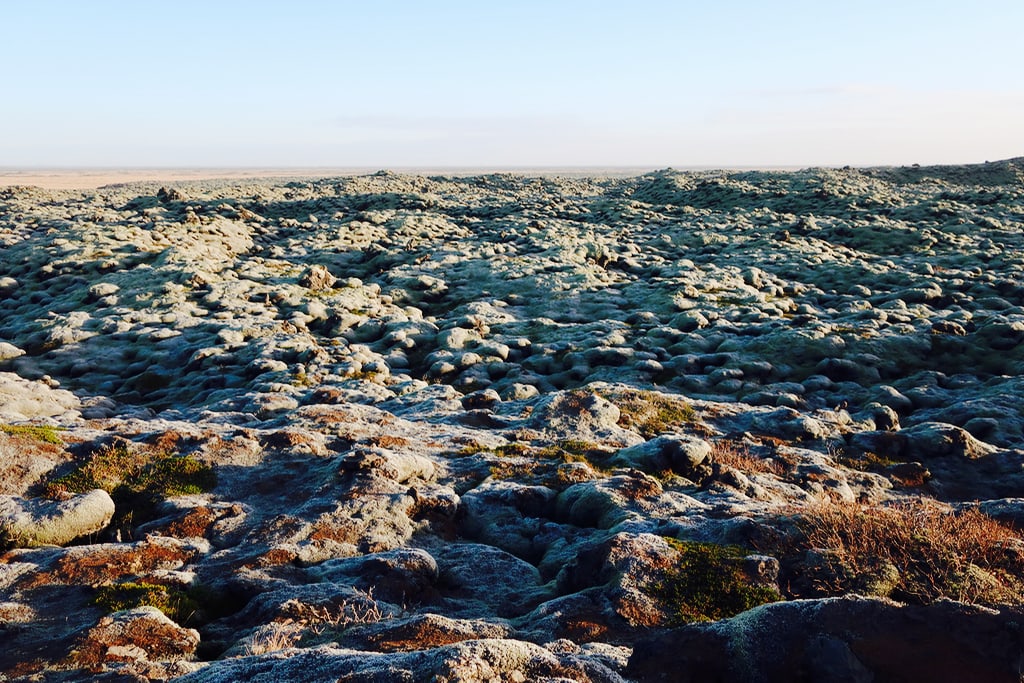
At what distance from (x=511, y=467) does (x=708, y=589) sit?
5.33 metres

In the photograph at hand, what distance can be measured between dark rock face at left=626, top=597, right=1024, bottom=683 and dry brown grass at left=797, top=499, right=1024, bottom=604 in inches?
61.0

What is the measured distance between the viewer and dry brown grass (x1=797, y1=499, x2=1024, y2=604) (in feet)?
23.2

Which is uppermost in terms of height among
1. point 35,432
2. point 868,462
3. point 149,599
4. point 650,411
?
point 35,432

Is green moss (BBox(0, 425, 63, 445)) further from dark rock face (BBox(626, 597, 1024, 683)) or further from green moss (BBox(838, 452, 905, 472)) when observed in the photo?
green moss (BBox(838, 452, 905, 472))

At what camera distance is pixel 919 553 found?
7.65 m

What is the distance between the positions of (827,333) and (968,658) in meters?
19.3

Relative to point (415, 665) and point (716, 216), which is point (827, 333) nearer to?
point (415, 665)

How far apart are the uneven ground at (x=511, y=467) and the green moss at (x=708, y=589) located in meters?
0.05

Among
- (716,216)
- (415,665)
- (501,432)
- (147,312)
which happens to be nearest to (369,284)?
(147,312)

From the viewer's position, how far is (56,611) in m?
7.47

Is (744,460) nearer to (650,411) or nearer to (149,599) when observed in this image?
(650,411)

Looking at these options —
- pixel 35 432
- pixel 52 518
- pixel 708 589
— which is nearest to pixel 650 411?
pixel 708 589

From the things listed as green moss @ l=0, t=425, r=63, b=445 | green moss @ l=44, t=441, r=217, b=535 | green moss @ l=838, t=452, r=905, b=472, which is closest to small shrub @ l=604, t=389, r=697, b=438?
green moss @ l=838, t=452, r=905, b=472

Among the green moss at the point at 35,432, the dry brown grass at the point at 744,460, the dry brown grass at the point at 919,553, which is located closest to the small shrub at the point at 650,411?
the dry brown grass at the point at 744,460
